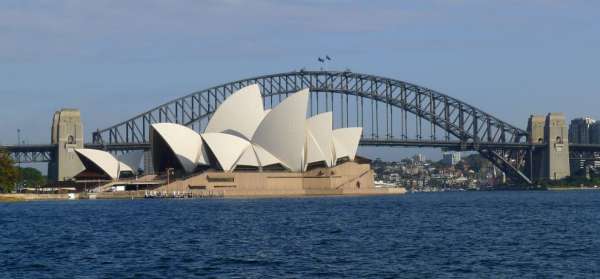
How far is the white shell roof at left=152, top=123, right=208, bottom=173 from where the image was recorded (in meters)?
105

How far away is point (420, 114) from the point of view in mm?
141250

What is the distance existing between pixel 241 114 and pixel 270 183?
8.00m

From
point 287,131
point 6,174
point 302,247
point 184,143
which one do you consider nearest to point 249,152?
point 287,131

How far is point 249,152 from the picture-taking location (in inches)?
4220

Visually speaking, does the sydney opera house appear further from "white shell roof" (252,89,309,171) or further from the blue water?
the blue water

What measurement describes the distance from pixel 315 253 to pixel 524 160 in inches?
4659

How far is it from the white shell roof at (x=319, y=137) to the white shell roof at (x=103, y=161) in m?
20.1

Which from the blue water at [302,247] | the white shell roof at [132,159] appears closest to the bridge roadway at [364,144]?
the white shell roof at [132,159]

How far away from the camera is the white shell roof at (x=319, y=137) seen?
356ft

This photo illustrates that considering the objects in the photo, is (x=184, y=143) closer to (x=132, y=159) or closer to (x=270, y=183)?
(x=270, y=183)

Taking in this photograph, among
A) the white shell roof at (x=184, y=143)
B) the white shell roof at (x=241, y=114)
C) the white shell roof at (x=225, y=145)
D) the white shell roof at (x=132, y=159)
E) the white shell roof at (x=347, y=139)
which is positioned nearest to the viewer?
the white shell roof at (x=184, y=143)

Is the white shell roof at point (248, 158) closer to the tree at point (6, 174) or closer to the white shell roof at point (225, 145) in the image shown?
the white shell roof at point (225, 145)

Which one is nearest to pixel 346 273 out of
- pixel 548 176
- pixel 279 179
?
pixel 279 179

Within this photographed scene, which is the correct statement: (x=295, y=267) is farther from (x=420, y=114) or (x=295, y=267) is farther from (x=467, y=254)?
(x=420, y=114)
